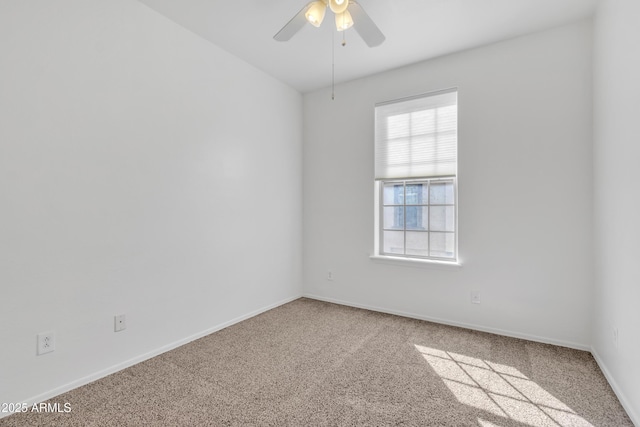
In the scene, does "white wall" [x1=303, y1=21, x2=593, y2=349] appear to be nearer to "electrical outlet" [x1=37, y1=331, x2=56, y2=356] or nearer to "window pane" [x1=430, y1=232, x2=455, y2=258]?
"window pane" [x1=430, y1=232, x2=455, y2=258]

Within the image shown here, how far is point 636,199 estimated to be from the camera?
5.50 ft

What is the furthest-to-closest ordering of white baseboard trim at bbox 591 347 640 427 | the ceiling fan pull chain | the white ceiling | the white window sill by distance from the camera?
the white window sill
the ceiling fan pull chain
the white ceiling
white baseboard trim at bbox 591 347 640 427

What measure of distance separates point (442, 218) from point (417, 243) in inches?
14.8

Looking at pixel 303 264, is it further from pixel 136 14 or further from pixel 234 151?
pixel 136 14

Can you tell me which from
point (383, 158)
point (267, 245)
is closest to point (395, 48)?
point (383, 158)

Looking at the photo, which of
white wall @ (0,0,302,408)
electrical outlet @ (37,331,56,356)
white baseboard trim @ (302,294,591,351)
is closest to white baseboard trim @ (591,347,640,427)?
white baseboard trim @ (302,294,591,351)

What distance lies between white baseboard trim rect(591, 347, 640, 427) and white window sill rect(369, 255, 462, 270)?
1157 millimetres

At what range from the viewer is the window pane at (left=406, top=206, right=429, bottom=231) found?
3.31 meters

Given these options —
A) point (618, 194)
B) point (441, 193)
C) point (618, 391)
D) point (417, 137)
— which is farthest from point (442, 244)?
point (618, 391)

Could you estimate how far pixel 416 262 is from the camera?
326cm

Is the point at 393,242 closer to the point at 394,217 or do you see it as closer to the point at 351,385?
the point at 394,217

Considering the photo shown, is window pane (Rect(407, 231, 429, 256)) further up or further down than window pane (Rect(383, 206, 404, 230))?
further down

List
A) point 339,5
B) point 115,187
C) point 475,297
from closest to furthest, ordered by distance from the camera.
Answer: point 339,5 → point 115,187 → point 475,297

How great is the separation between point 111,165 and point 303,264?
2530 mm
